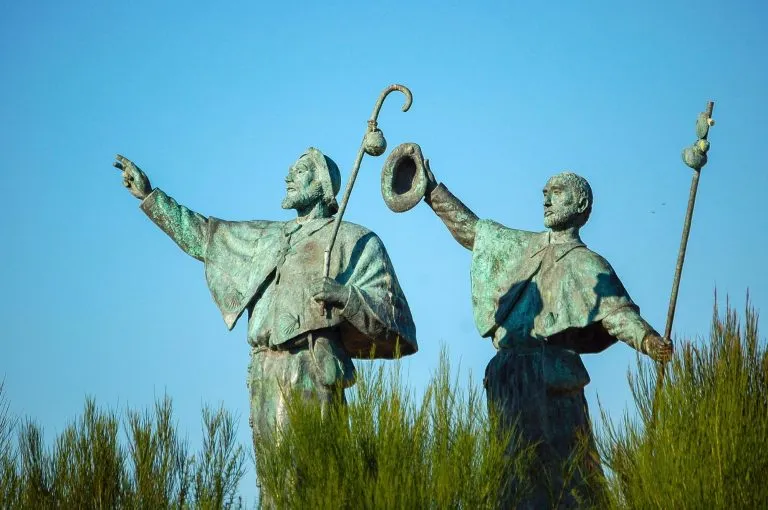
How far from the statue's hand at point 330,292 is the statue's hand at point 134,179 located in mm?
2363

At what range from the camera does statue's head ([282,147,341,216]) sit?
26312mm

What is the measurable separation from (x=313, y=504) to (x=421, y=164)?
440cm

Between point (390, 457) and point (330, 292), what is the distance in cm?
232

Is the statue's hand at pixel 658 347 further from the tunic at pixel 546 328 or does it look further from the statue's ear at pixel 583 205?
the statue's ear at pixel 583 205

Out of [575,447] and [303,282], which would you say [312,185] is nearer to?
[303,282]

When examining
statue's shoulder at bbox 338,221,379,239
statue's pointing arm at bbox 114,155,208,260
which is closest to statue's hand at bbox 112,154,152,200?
statue's pointing arm at bbox 114,155,208,260

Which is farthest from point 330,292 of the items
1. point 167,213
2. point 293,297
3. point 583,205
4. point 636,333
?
point 636,333

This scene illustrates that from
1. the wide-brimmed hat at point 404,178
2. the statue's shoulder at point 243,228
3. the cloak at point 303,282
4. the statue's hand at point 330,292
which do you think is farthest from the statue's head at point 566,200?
the statue's shoulder at point 243,228

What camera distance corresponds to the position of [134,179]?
26719 millimetres

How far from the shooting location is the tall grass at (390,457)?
23.2 metres

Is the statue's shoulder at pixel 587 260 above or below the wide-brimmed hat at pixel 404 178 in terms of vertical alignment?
below

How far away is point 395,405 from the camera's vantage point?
23516mm

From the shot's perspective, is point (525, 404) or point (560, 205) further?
point (560, 205)

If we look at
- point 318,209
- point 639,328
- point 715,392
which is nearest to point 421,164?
point 318,209
